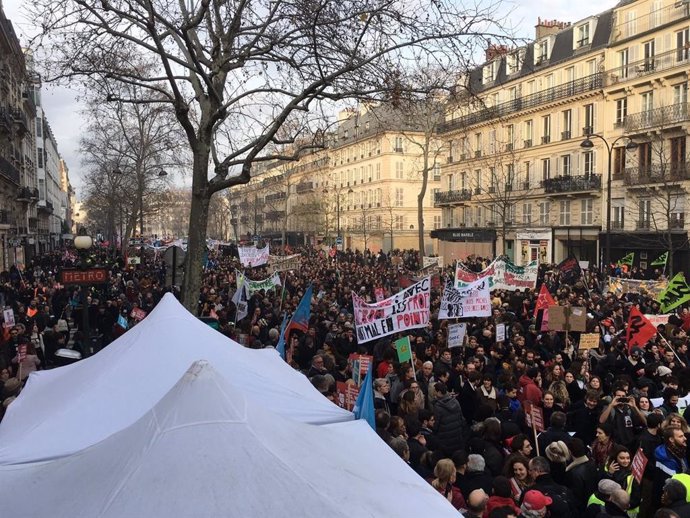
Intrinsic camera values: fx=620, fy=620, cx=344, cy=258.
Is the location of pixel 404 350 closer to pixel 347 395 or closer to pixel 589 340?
pixel 347 395

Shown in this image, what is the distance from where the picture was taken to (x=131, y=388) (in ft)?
17.8

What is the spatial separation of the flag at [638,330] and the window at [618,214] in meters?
28.7

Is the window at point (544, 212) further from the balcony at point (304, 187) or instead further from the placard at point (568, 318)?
the balcony at point (304, 187)

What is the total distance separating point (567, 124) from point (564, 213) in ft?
20.0

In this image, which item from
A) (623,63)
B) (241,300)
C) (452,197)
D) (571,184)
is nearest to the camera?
(241,300)

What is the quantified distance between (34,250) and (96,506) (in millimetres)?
58006

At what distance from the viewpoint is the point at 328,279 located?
24516 millimetres

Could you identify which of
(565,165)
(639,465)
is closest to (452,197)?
(565,165)

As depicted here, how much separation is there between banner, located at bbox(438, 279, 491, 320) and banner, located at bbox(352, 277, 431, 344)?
5.24 feet

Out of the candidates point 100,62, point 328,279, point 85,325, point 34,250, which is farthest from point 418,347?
point 34,250

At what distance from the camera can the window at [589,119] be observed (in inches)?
1596

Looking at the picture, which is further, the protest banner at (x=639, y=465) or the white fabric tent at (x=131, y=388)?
→ the protest banner at (x=639, y=465)

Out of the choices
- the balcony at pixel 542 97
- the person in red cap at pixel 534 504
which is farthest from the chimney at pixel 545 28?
the person in red cap at pixel 534 504

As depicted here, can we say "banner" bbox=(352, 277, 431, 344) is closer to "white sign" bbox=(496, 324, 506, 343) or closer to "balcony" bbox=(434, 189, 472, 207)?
"white sign" bbox=(496, 324, 506, 343)
